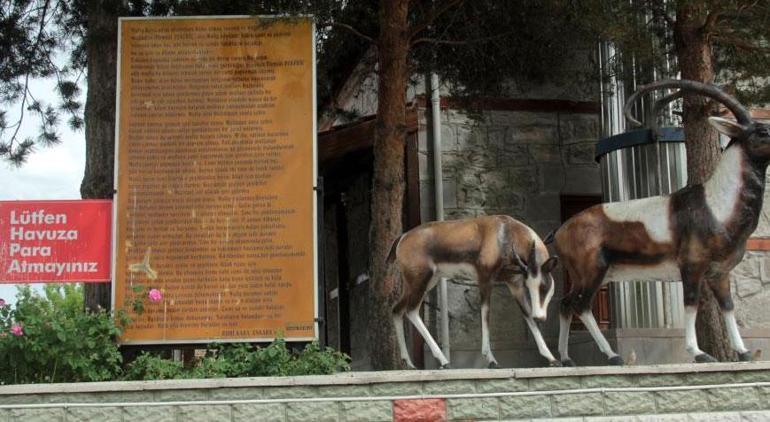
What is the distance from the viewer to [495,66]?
11.0 meters

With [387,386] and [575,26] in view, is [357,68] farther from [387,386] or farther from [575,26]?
[387,386]

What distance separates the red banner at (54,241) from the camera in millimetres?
8695

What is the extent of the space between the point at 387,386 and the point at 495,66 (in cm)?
477

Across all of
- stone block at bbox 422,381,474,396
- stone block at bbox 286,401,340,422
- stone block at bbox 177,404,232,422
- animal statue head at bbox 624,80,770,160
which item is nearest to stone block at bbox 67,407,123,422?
stone block at bbox 177,404,232,422

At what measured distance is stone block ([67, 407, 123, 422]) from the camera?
7.23m

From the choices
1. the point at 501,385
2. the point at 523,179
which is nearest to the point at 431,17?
the point at 523,179

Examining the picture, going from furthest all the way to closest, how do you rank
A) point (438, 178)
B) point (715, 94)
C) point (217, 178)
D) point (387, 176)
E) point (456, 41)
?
point (438, 178) < point (456, 41) < point (387, 176) < point (217, 178) < point (715, 94)

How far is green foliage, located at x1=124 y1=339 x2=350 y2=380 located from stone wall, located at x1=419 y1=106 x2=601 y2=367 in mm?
3457

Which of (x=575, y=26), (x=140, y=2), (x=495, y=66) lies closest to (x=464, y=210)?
(x=495, y=66)

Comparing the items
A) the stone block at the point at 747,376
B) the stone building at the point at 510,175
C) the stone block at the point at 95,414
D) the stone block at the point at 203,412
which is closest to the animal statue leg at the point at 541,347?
the stone block at the point at 747,376

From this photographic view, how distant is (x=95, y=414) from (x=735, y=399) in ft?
15.4

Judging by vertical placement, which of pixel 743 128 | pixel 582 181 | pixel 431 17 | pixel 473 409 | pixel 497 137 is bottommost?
pixel 473 409

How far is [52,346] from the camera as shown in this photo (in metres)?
7.95

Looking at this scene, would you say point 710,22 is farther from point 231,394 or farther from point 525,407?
point 231,394
